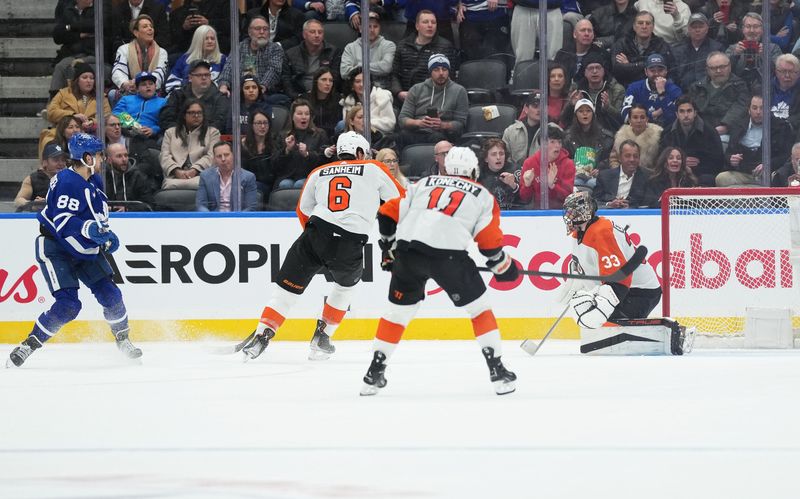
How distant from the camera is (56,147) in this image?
8734mm

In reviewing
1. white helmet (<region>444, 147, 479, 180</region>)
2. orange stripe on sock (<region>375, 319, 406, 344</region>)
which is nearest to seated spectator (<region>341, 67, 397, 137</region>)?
white helmet (<region>444, 147, 479, 180</region>)

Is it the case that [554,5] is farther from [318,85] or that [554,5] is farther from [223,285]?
[223,285]

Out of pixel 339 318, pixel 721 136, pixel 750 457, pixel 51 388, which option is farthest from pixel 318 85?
pixel 750 457

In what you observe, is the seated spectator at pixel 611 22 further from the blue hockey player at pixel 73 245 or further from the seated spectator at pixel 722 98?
the blue hockey player at pixel 73 245

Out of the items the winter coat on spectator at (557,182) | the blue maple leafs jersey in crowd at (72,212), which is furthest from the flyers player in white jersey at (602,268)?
the blue maple leafs jersey in crowd at (72,212)

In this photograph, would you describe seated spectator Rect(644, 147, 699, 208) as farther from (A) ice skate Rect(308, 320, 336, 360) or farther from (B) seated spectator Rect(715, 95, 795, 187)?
(A) ice skate Rect(308, 320, 336, 360)

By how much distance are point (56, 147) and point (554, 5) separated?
12.3ft

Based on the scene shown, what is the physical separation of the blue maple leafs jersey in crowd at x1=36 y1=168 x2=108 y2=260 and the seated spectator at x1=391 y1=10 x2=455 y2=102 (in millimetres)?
2812

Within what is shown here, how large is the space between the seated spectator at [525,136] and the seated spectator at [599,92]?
0.21 metres

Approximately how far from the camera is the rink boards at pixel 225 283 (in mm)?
8555

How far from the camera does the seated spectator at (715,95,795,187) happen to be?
8.51 metres

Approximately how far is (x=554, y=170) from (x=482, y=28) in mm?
1206

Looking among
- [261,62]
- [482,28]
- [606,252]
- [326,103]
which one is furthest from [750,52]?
[261,62]

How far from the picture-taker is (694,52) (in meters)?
8.75
